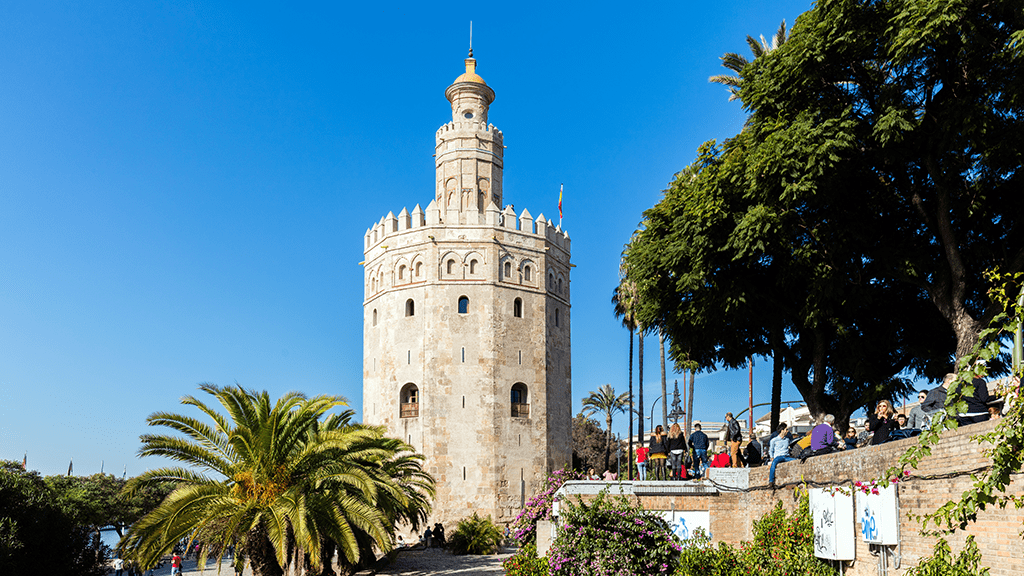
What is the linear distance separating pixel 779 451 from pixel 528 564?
20.6ft

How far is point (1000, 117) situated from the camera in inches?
556

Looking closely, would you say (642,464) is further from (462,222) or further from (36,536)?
(462,222)

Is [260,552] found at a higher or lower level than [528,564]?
higher

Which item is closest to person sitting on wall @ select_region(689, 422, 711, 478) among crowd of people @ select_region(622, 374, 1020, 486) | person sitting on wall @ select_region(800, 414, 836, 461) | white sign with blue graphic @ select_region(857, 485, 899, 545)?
crowd of people @ select_region(622, 374, 1020, 486)

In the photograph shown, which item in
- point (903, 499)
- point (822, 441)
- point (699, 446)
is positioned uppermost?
point (822, 441)

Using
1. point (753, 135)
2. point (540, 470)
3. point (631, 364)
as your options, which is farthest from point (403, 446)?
point (631, 364)

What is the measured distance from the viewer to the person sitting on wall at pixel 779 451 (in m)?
12.7

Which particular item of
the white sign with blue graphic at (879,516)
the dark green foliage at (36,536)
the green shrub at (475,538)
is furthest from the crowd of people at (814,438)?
the dark green foliage at (36,536)

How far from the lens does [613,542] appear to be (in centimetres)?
1280

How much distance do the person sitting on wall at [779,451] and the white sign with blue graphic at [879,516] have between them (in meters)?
2.45

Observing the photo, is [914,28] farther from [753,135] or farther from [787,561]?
[787,561]

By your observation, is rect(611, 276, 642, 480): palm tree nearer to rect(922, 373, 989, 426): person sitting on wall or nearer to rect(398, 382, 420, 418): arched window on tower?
rect(398, 382, 420, 418): arched window on tower

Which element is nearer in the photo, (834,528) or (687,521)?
(834,528)

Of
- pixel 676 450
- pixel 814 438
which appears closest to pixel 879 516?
pixel 814 438
